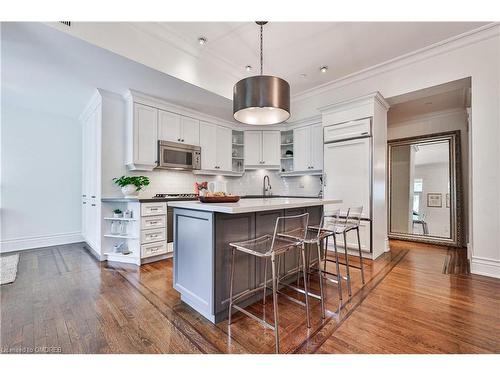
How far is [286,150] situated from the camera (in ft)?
17.3

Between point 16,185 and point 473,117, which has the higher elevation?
point 473,117

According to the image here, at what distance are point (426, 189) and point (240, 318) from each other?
461 cm

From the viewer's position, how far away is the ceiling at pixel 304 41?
9.18ft

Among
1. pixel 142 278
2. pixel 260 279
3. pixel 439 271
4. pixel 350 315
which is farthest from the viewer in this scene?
pixel 439 271

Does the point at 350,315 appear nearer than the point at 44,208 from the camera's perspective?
Yes

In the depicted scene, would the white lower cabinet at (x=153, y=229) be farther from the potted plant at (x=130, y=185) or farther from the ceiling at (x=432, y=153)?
the ceiling at (x=432, y=153)

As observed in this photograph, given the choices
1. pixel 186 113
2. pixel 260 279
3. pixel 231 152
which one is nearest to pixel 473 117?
pixel 260 279

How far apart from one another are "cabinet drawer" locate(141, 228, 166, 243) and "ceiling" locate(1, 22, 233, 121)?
2.17 metres

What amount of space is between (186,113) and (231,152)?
1295 mm

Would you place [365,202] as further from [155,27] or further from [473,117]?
[155,27]

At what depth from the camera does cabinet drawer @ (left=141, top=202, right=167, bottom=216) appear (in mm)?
3297

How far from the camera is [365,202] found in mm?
3486

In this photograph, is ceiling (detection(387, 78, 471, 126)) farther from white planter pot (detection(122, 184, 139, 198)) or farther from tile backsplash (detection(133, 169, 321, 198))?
white planter pot (detection(122, 184, 139, 198))
